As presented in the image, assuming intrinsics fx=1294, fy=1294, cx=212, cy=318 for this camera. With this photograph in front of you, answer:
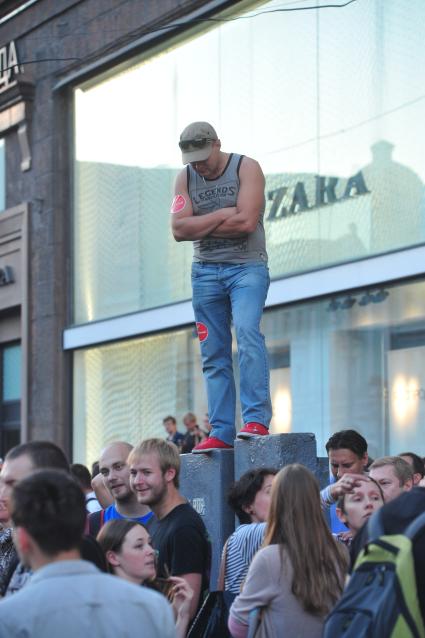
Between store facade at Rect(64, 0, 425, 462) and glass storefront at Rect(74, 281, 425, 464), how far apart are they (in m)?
0.02

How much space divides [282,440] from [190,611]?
1539 millimetres

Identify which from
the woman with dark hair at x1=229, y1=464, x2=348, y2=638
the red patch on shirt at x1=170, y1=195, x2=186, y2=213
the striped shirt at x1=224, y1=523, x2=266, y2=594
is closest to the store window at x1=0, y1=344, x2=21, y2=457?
the red patch on shirt at x1=170, y1=195, x2=186, y2=213

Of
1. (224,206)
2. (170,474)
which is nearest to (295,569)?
(170,474)

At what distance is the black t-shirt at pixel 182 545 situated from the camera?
657 cm

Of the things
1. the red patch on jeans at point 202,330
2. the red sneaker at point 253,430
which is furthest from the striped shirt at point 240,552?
the red patch on jeans at point 202,330

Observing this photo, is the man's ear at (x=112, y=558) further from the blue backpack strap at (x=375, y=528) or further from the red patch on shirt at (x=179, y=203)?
the red patch on shirt at (x=179, y=203)

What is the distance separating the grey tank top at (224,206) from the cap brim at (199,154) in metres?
0.24

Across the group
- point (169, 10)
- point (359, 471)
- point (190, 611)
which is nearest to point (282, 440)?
point (359, 471)

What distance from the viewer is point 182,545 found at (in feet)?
21.6

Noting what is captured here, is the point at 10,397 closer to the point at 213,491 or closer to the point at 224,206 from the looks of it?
the point at 213,491

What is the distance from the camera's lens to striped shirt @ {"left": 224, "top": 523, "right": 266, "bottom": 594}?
6.60m

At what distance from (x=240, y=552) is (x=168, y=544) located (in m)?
0.37

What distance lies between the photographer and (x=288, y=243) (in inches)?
611

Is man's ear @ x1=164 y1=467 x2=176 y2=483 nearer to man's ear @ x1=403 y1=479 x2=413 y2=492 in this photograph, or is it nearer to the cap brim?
man's ear @ x1=403 y1=479 x2=413 y2=492
